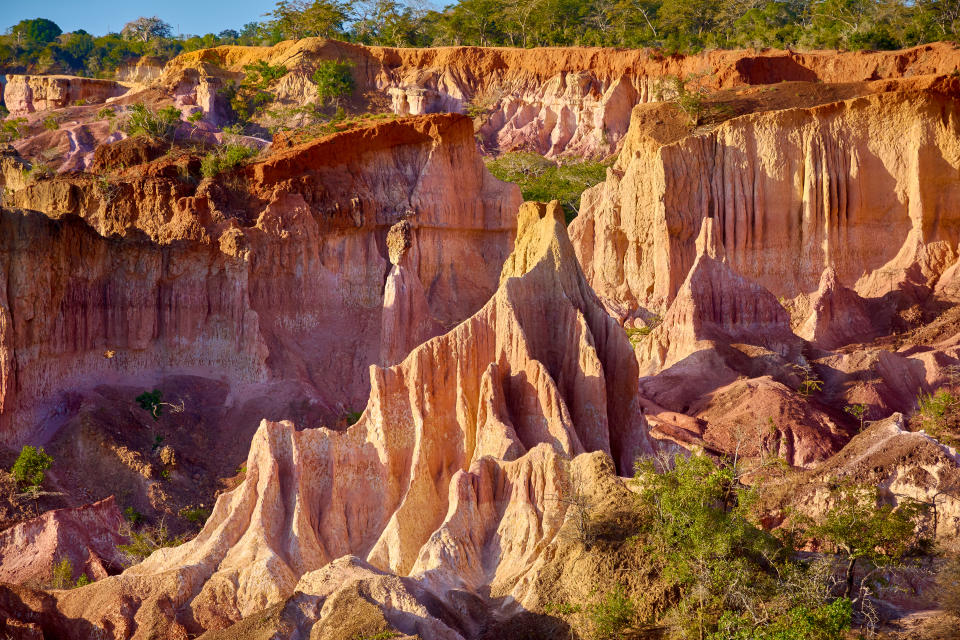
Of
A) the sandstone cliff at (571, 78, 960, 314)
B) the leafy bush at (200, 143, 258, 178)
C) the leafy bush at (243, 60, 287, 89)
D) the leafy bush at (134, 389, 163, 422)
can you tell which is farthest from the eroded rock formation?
the leafy bush at (134, 389, 163, 422)

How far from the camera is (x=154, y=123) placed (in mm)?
46406

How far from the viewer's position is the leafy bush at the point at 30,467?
2962 cm

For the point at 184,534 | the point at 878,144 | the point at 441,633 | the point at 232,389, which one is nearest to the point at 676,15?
the point at 878,144

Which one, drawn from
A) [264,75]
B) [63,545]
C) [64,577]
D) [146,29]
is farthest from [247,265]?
[146,29]

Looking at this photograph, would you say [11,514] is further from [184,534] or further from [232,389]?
[232,389]

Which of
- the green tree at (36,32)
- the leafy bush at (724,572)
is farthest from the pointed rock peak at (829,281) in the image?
the green tree at (36,32)

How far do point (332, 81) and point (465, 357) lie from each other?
3841 cm

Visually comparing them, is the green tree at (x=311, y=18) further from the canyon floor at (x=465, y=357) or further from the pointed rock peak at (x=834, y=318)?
the pointed rock peak at (x=834, y=318)

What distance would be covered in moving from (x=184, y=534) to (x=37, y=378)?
6578 millimetres

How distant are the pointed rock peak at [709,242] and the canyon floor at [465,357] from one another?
1.51 feet

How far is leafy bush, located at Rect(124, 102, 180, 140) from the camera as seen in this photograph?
46344 mm

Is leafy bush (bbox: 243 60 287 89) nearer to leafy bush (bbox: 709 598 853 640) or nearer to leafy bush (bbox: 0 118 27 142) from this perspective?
leafy bush (bbox: 0 118 27 142)

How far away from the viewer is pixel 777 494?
23.0 meters

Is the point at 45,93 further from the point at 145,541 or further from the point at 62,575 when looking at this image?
the point at 62,575
